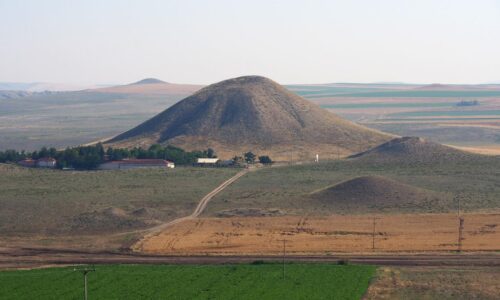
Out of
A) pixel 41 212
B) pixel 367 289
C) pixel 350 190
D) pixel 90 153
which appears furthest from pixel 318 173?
pixel 367 289

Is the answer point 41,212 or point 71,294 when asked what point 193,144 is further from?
point 71,294

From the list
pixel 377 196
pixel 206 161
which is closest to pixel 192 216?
pixel 377 196

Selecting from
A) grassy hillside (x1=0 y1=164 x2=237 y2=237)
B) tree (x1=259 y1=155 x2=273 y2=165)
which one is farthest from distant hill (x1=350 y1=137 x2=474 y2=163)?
grassy hillside (x1=0 y1=164 x2=237 y2=237)

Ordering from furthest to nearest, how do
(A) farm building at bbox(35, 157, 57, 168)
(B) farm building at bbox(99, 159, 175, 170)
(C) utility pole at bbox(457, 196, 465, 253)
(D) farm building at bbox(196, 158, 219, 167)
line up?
1. (D) farm building at bbox(196, 158, 219, 167)
2. (A) farm building at bbox(35, 157, 57, 168)
3. (B) farm building at bbox(99, 159, 175, 170)
4. (C) utility pole at bbox(457, 196, 465, 253)

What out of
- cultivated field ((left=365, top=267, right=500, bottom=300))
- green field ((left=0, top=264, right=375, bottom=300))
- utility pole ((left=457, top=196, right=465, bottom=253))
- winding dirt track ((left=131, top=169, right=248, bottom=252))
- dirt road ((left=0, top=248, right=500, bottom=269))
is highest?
green field ((left=0, top=264, right=375, bottom=300))

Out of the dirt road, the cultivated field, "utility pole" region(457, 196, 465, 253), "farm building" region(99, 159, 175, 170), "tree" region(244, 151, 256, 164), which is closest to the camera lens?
the cultivated field

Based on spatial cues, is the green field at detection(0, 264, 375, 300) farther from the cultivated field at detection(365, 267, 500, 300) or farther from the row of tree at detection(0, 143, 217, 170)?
the row of tree at detection(0, 143, 217, 170)

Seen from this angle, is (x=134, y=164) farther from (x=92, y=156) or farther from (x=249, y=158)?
(x=249, y=158)

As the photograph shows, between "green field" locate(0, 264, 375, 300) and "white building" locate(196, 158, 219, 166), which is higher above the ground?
"green field" locate(0, 264, 375, 300)
